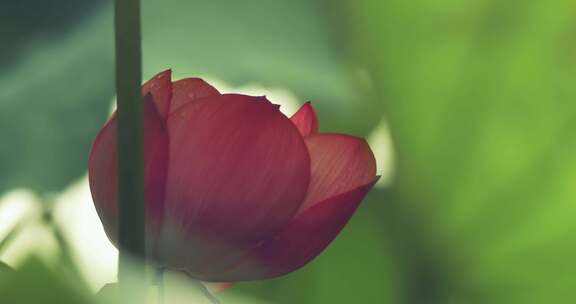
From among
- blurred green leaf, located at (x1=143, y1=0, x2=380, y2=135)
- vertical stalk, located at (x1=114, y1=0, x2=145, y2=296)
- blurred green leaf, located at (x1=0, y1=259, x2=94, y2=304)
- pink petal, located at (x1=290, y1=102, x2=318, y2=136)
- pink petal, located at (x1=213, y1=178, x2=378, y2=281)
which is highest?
blurred green leaf, located at (x1=143, y1=0, x2=380, y2=135)

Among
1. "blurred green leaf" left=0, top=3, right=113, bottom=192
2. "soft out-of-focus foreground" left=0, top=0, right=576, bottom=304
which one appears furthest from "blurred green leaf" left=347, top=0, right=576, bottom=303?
"blurred green leaf" left=0, top=3, right=113, bottom=192

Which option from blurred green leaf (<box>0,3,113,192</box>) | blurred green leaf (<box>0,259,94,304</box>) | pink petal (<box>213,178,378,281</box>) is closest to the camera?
blurred green leaf (<box>0,259,94,304</box>)

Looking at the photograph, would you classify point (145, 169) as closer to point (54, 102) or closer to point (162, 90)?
point (162, 90)

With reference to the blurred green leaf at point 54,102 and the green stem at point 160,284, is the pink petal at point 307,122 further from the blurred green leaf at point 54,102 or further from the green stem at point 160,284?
the blurred green leaf at point 54,102

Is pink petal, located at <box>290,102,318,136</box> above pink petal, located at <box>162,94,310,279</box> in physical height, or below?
above

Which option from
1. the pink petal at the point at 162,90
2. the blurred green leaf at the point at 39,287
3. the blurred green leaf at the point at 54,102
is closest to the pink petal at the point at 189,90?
the pink petal at the point at 162,90

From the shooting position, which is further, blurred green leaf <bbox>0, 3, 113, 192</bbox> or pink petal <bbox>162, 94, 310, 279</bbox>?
blurred green leaf <bbox>0, 3, 113, 192</bbox>

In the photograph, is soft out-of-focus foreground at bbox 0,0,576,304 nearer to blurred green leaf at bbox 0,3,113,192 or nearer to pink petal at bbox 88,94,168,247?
pink petal at bbox 88,94,168,247

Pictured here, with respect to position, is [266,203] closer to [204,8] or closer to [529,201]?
[529,201]
